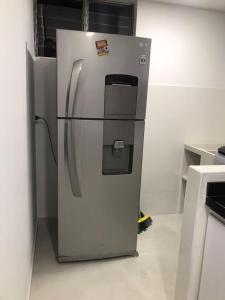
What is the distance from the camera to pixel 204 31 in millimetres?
2811

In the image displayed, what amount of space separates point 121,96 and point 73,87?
0.38m

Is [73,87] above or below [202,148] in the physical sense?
above

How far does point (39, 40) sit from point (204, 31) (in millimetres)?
1744

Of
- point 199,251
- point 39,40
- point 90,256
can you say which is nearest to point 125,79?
point 39,40

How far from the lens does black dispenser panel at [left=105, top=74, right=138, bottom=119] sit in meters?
1.96

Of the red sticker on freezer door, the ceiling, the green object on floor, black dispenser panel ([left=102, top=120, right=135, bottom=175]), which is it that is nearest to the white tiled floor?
the green object on floor

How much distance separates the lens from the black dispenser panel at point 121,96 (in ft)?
6.45

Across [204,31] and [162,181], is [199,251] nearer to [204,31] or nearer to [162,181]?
[162,181]

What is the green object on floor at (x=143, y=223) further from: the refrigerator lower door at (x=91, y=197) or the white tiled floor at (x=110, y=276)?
the refrigerator lower door at (x=91, y=197)

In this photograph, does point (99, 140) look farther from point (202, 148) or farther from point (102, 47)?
point (202, 148)

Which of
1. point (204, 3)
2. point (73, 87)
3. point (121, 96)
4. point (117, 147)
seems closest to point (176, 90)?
point (204, 3)

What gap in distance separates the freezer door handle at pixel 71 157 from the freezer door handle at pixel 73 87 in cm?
9

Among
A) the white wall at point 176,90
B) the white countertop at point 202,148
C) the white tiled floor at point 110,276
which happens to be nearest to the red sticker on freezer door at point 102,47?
the white wall at point 176,90

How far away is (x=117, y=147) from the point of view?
6.82 ft
